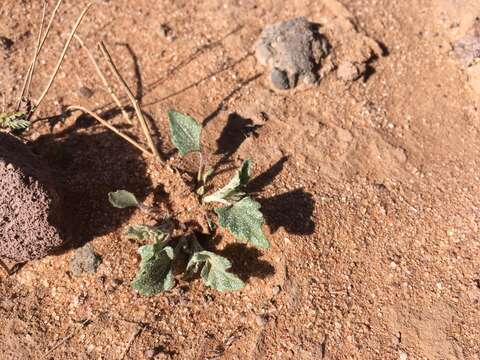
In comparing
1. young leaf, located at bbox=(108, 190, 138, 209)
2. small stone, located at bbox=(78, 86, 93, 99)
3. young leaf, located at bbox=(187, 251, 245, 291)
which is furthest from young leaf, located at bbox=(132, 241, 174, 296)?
small stone, located at bbox=(78, 86, 93, 99)

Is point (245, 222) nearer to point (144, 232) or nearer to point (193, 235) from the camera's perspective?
point (193, 235)

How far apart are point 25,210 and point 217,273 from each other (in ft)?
3.10

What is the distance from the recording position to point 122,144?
2.82 m

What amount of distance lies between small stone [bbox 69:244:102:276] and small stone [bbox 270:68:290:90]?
1.47 meters

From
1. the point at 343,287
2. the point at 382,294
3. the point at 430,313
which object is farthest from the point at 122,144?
the point at 430,313

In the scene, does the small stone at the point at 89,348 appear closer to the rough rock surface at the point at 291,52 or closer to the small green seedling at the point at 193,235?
the small green seedling at the point at 193,235

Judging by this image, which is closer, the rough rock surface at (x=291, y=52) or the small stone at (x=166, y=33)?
the rough rock surface at (x=291, y=52)

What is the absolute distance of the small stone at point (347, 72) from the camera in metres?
3.09

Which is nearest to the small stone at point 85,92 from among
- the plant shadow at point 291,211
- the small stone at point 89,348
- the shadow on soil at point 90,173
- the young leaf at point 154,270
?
the shadow on soil at point 90,173

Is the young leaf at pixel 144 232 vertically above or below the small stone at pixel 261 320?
above

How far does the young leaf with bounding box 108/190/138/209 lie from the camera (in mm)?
2403

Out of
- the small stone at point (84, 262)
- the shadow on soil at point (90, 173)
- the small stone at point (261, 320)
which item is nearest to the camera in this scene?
the small stone at point (261, 320)

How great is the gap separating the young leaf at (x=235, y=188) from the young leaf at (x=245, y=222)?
0.31 feet

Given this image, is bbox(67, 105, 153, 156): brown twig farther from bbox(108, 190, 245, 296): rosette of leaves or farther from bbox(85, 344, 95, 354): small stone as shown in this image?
bbox(85, 344, 95, 354): small stone
